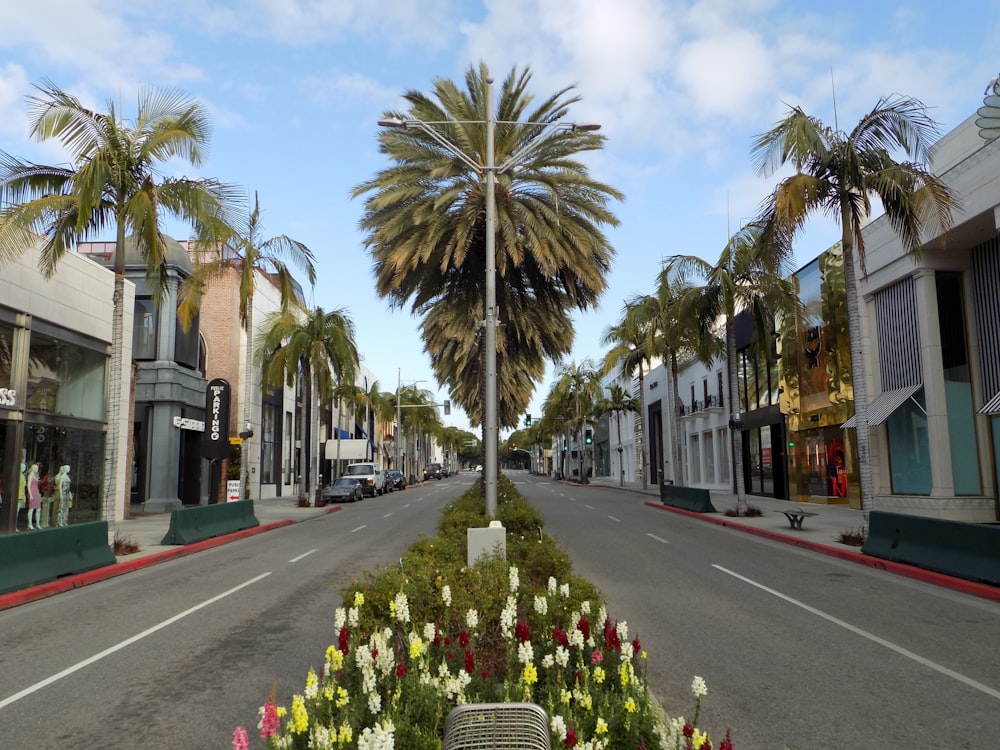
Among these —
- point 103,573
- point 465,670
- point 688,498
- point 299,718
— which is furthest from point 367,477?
point 299,718

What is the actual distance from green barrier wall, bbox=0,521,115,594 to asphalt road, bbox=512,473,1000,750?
29.0ft

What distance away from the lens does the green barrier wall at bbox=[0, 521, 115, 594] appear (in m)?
11.1

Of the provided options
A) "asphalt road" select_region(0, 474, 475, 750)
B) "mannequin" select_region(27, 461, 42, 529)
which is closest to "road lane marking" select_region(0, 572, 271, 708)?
"asphalt road" select_region(0, 474, 475, 750)

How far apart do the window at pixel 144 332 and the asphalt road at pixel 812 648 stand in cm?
2366

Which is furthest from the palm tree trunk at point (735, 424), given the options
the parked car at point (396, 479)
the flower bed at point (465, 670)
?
the parked car at point (396, 479)

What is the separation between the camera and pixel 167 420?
31.0 meters

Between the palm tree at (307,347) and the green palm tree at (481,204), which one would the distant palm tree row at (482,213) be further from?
the palm tree at (307,347)

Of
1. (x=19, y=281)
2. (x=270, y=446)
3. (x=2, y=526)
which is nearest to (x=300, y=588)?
(x=2, y=526)

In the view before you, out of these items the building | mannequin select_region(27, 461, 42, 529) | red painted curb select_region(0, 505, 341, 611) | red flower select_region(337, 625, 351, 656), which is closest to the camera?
red flower select_region(337, 625, 351, 656)

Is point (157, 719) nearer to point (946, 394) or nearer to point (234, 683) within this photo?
point (234, 683)

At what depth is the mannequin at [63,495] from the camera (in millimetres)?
20750

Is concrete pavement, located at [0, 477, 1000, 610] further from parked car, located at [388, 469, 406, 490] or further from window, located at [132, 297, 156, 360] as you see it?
parked car, located at [388, 469, 406, 490]

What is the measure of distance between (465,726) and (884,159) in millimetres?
16367

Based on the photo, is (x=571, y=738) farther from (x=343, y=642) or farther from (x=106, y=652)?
(x=106, y=652)
